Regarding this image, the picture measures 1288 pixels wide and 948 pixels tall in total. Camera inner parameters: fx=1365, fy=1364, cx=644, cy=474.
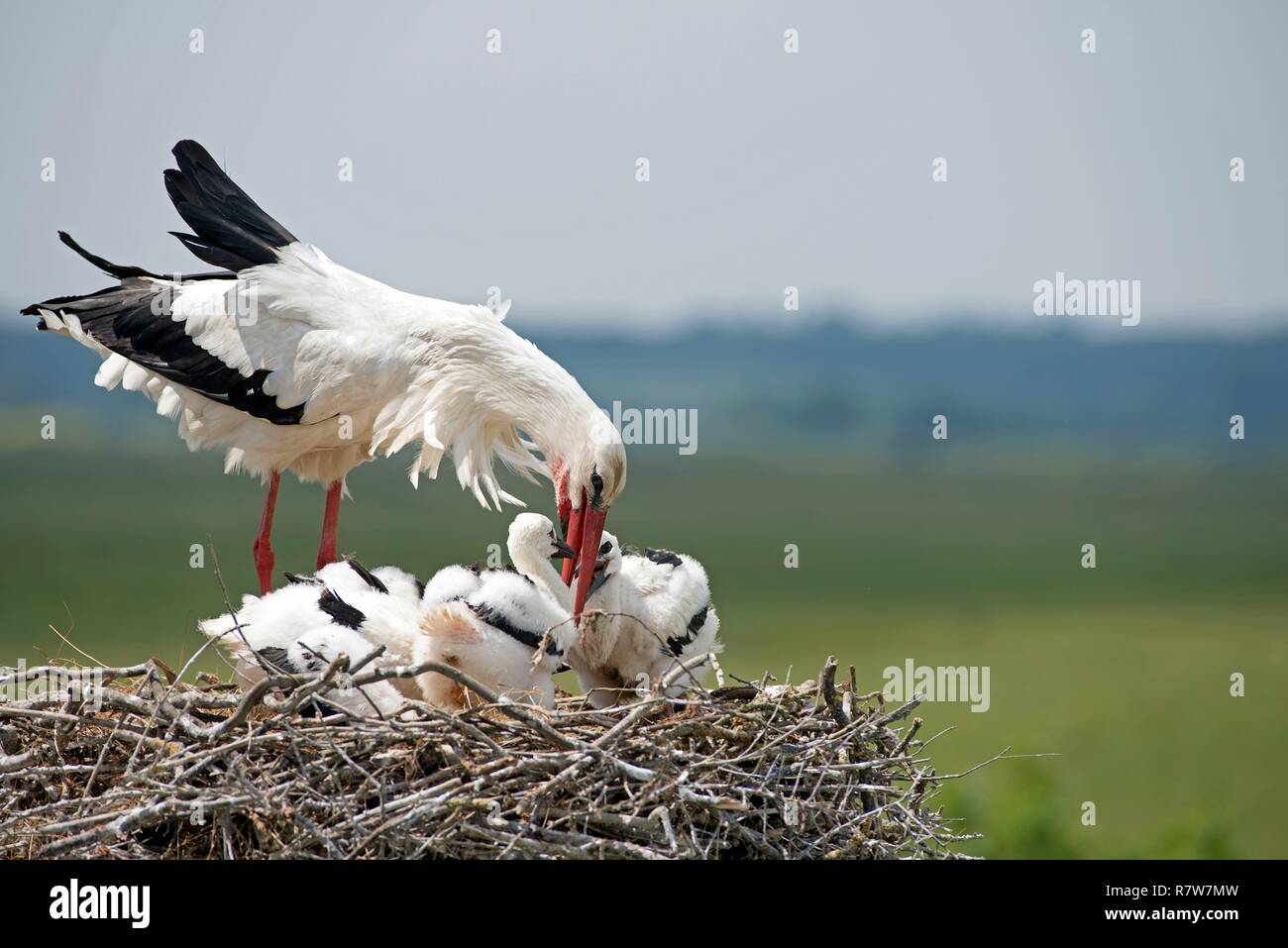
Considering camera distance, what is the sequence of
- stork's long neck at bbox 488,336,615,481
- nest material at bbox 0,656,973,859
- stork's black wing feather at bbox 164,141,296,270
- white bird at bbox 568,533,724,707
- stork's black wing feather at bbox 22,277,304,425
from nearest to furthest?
nest material at bbox 0,656,973,859
white bird at bbox 568,533,724,707
stork's long neck at bbox 488,336,615,481
stork's black wing feather at bbox 22,277,304,425
stork's black wing feather at bbox 164,141,296,270

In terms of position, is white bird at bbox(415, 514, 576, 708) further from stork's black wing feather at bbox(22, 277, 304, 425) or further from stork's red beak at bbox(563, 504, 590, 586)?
stork's black wing feather at bbox(22, 277, 304, 425)

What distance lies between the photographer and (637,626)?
177 inches

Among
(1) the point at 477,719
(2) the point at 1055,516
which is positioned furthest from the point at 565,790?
(2) the point at 1055,516

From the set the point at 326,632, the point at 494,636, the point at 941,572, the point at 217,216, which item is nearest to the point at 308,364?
the point at 217,216

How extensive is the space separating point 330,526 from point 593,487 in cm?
164

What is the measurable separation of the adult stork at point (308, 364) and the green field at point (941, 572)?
13693 millimetres

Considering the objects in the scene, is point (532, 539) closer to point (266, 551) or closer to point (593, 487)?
point (593, 487)

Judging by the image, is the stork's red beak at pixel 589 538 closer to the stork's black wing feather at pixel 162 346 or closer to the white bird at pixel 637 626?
the white bird at pixel 637 626

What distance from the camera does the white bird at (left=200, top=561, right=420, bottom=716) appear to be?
3.86 metres

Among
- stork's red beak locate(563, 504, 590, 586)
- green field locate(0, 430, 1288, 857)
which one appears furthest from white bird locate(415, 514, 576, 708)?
green field locate(0, 430, 1288, 857)

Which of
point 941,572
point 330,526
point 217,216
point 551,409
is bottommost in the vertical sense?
point 941,572

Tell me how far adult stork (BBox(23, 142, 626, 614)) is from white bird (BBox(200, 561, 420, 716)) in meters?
0.83

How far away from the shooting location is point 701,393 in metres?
29.1

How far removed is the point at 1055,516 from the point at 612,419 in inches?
1048
